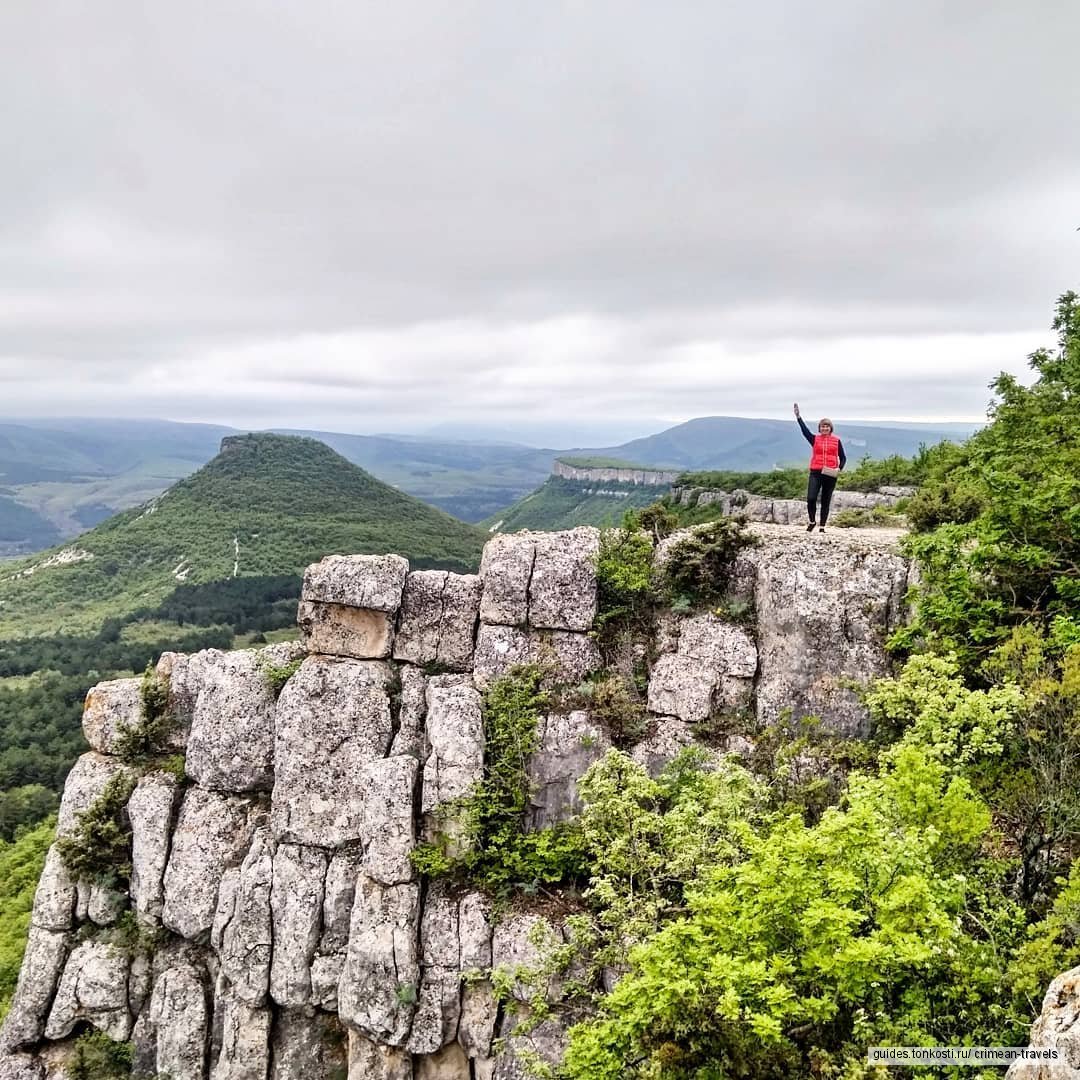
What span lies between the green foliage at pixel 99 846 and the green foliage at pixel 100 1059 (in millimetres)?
3876

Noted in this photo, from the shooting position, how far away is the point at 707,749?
15859mm

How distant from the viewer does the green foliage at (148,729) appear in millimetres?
18594

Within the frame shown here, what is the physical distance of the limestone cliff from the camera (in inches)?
596

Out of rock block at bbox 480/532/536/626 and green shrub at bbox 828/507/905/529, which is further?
green shrub at bbox 828/507/905/529

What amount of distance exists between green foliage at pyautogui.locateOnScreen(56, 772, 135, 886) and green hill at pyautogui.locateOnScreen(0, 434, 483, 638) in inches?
3263

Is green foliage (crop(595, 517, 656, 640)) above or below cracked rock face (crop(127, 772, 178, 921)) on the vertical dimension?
above

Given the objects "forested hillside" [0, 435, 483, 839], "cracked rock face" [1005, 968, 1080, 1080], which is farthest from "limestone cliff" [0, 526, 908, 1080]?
"forested hillside" [0, 435, 483, 839]

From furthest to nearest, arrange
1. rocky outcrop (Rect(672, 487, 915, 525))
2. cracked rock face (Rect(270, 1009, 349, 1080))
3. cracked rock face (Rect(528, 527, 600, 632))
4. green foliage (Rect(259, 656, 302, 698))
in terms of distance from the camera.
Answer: rocky outcrop (Rect(672, 487, 915, 525))
green foliage (Rect(259, 656, 302, 698))
cracked rock face (Rect(528, 527, 600, 632))
cracked rock face (Rect(270, 1009, 349, 1080))

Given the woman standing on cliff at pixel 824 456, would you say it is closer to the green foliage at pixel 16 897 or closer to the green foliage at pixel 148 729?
the green foliage at pixel 148 729

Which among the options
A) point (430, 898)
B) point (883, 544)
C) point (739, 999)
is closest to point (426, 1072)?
point (430, 898)

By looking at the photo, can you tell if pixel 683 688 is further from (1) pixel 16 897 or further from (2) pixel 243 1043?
(1) pixel 16 897

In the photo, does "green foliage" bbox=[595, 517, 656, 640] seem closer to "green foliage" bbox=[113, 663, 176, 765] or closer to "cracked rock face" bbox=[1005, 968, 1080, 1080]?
"cracked rock face" bbox=[1005, 968, 1080, 1080]

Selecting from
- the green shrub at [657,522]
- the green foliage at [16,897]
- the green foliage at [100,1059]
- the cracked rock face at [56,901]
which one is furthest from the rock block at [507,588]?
the green foliage at [16,897]

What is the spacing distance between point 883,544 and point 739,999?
13.4 m
